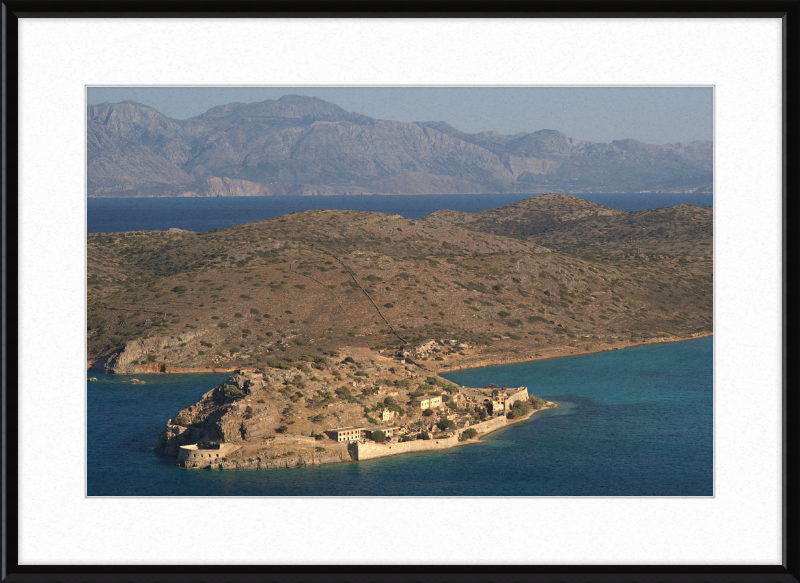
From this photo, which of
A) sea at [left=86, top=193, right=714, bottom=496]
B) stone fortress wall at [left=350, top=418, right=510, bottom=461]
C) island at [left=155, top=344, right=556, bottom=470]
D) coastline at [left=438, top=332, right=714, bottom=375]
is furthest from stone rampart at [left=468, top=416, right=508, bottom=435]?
coastline at [left=438, top=332, right=714, bottom=375]

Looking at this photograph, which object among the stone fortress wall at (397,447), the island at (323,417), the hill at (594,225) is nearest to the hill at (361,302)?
the hill at (594,225)

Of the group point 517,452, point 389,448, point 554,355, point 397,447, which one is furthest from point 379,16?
point 554,355

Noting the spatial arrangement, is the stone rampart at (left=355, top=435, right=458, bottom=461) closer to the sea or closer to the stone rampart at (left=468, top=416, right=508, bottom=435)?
the sea

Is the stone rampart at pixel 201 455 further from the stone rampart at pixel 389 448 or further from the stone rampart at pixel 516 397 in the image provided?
the stone rampart at pixel 516 397

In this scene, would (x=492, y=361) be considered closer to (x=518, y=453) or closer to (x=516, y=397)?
(x=516, y=397)
